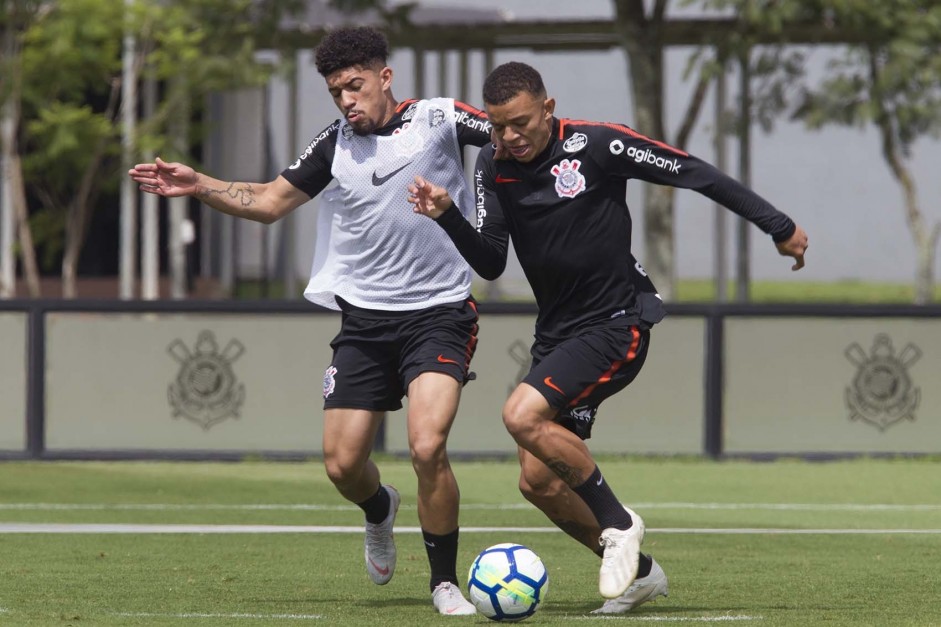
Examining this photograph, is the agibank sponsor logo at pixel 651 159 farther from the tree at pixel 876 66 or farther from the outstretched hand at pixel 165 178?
the tree at pixel 876 66

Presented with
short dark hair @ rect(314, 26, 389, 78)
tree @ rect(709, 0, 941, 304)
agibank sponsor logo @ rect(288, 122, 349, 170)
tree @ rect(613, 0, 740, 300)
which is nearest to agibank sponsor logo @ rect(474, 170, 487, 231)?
short dark hair @ rect(314, 26, 389, 78)

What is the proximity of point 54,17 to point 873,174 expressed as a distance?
14.1m

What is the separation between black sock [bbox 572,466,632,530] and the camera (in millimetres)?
6152

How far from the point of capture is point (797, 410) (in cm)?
1362

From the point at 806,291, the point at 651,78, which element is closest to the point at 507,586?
the point at 651,78

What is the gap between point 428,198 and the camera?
588 cm

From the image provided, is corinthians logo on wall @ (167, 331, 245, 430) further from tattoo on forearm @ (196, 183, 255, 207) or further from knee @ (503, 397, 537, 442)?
knee @ (503, 397, 537, 442)

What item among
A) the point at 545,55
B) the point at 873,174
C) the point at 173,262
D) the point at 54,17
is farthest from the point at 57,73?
the point at 873,174

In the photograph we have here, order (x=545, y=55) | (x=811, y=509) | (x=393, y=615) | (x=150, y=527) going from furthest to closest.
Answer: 1. (x=545, y=55)
2. (x=811, y=509)
3. (x=150, y=527)
4. (x=393, y=615)

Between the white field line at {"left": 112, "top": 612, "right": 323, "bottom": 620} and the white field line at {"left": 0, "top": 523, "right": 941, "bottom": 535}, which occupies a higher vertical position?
the white field line at {"left": 112, "top": 612, "right": 323, "bottom": 620}

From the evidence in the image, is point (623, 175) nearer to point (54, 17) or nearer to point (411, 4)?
point (411, 4)

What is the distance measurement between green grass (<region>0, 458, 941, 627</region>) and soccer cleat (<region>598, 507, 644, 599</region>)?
0.24 m

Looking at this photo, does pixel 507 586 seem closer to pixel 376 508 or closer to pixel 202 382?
pixel 376 508

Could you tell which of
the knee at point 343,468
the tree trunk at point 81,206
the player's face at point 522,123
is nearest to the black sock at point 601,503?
the knee at point 343,468
